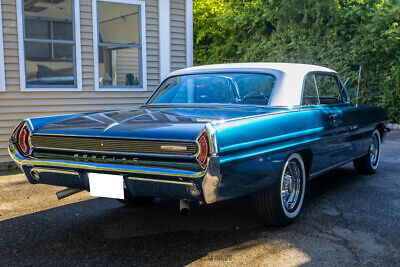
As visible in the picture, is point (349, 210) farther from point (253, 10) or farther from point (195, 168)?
point (253, 10)

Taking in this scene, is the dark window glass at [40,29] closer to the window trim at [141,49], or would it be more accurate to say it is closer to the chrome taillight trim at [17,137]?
the window trim at [141,49]

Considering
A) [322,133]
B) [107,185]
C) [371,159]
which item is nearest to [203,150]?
[107,185]

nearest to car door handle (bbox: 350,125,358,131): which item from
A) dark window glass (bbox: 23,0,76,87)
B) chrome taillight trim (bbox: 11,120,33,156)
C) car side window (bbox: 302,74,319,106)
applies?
car side window (bbox: 302,74,319,106)

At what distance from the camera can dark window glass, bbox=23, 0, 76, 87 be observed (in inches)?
306

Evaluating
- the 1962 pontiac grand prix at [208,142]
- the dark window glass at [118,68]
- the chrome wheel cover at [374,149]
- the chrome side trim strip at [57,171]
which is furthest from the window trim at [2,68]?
the chrome wheel cover at [374,149]

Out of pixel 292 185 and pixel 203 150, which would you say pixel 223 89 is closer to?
pixel 292 185

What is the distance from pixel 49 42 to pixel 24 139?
4.68m

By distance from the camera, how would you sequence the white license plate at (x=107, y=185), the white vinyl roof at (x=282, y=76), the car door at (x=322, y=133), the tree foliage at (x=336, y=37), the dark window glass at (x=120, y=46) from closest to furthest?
the white license plate at (x=107, y=185)
the white vinyl roof at (x=282, y=76)
the car door at (x=322, y=133)
the dark window glass at (x=120, y=46)
the tree foliage at (x=336, y=37)

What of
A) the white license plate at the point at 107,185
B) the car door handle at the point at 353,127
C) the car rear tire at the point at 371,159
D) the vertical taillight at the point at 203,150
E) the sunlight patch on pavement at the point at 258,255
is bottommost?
the sunlight patch on pavement at the point at 258,255

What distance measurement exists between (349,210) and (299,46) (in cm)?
1031

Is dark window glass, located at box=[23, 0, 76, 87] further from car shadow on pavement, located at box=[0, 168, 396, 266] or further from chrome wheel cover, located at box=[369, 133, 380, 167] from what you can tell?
chrome wheel cover, located at box=[369, 133, 380, 167]

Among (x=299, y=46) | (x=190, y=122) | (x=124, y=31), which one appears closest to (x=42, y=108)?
(x=124, y=31)

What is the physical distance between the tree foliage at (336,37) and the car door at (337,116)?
23.6 feet

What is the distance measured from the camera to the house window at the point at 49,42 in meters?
7.64
